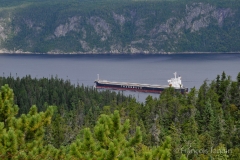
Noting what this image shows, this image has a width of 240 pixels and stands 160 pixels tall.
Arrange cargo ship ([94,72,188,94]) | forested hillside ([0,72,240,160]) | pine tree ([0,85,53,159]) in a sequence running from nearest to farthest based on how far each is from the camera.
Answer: pine tree ([0,85,53,159]), forested hillside ([0,72,240,160]), cargo ship ([94,72,188,94])

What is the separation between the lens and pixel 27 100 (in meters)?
88.4

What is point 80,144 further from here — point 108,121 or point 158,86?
point 158,86

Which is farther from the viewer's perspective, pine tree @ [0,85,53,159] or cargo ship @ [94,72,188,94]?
cargo ship @ [94,72,188,94]

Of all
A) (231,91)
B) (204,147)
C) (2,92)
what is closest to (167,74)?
(231,91)

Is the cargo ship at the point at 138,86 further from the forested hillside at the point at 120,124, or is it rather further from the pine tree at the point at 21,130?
the pine tree at the point at 21,130

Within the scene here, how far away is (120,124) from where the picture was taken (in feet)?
63.2

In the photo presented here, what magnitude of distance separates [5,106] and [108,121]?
16.1 ft

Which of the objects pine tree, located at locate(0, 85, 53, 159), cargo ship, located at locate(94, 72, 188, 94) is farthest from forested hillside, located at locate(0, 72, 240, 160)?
cargo ship, located at locate(94, 72, 188, 94)

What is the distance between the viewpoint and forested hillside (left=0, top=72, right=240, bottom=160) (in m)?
18.6

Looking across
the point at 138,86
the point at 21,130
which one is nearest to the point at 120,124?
the point at 21,130

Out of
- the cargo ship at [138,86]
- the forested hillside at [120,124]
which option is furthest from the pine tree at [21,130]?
the cargo ship at [138,86]

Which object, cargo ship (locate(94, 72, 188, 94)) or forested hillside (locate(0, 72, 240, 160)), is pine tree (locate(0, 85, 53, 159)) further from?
cargo ship (locate(94, 72, 188, 94))

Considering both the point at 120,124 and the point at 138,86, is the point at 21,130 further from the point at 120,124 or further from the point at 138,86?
the point at 138,86

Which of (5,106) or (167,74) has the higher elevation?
(5,106)
